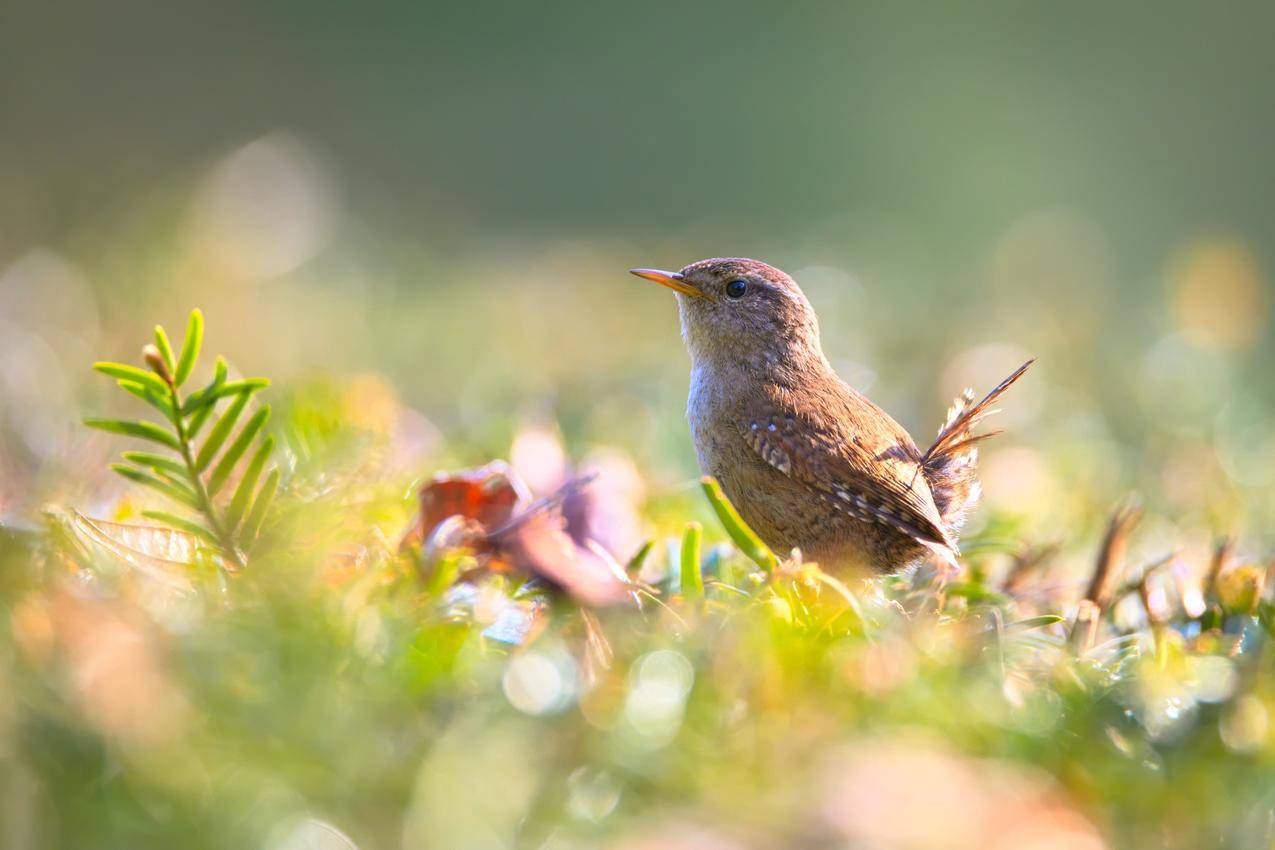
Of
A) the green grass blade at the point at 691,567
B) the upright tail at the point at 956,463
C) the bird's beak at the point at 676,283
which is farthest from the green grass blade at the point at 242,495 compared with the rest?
the bird's beak at the point at 676,283

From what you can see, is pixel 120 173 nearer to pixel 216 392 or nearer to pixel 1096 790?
pixel 216 392

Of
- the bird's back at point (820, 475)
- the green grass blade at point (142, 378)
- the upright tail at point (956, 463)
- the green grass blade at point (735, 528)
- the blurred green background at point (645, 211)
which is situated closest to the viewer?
the green grass blade at point (142, 378)

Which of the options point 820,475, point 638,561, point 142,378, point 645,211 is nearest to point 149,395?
point 142,378

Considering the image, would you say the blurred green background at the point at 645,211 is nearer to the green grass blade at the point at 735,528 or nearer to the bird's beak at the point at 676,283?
the bird's beak at the point at 676,283

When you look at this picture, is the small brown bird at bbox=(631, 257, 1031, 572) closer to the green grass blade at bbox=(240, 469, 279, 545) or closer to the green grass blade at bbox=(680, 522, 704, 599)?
the green grass blade at bbox=(680, 522, 704, 599)

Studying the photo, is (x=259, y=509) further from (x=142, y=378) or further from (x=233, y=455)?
(x=142, y=378)

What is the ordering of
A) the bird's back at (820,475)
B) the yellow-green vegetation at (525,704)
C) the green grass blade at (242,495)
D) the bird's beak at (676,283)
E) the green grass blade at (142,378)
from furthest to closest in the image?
the bird's beak at (676,283)
the bird's back at (820,475)
the green grass blade at (242,495)
the green grass blade at (142,378)
the yellow-green vegetation at (525,704)

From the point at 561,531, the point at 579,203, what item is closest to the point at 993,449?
the point at 561,531

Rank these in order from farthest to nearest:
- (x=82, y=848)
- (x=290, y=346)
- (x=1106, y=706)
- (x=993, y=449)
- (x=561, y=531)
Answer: (x=290, y=346) → (x=993, y=449) → (x=561, y=531) → (x=1106, y=706) → (x=82, y=848)
